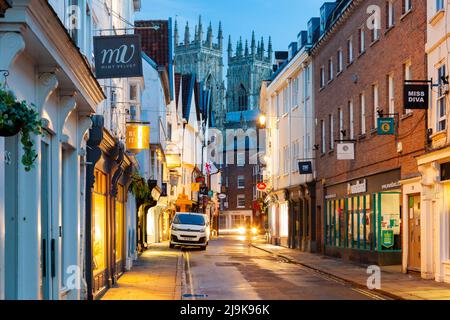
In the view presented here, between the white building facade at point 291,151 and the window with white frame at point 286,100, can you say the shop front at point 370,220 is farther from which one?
the window with white frame at point 286,100

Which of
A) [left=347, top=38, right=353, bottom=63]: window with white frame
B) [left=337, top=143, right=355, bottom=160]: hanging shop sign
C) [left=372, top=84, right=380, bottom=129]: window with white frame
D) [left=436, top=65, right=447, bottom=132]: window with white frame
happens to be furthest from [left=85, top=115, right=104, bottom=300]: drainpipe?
[left=347, top=38, right=353, bottom=63]: window with white frame

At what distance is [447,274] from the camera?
20234 millimetres

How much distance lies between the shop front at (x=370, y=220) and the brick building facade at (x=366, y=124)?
33 millimetres

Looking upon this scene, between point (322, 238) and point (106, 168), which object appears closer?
point (106, 168)

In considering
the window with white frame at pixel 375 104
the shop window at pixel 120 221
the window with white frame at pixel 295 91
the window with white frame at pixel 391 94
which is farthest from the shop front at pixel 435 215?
the window with white frame at pixel 295 91

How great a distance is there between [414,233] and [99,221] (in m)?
9.82

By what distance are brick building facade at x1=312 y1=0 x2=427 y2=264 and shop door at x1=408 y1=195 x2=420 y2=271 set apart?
0.76 m

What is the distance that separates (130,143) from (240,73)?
136401 millimetres

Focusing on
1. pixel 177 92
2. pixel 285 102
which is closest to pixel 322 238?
pixel 285 102

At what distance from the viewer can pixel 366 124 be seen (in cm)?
2911

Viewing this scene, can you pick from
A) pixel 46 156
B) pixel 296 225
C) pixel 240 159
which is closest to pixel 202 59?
pixel 240 159

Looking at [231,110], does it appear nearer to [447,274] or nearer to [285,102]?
[285,102]

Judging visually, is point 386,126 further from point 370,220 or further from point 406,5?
point 370,220

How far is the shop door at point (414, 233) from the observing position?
2288 cm
